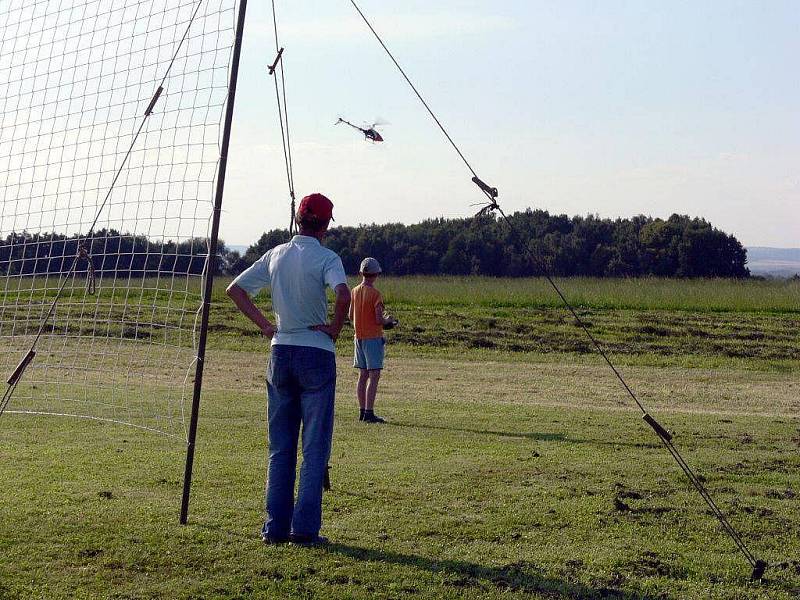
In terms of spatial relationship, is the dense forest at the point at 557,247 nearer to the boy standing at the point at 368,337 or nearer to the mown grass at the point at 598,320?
the mown grass at the point at 598,320

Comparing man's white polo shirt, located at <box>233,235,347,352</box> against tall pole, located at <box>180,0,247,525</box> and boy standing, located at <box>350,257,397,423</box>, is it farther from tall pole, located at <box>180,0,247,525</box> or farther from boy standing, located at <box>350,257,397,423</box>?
boy standing, located at <box>350,257,397,423</box>

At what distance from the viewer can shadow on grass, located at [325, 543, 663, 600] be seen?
6.08 meters

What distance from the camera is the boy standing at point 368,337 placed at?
12750mm

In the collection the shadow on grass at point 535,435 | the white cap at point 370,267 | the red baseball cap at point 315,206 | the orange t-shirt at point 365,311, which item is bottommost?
the shadow on grass at point 535,435

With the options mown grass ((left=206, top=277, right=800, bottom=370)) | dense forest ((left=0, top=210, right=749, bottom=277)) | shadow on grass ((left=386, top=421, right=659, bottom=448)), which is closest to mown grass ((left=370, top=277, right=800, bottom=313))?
mown grass ((left=206, top=277, right=800, bottom=370))

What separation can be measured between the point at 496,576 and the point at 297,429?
5.05ft

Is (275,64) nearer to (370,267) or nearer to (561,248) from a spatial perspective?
(370,267)

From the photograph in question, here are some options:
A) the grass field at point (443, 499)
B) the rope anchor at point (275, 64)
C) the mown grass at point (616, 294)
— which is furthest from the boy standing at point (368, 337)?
the mown grass at point (616, 294)

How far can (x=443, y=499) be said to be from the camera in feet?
27.6

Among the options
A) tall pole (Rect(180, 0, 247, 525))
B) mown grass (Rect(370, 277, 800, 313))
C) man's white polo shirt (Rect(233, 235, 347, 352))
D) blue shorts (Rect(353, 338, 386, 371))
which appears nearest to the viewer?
Result: man's white polo shirt (Rect(233, 235, 347, 352))

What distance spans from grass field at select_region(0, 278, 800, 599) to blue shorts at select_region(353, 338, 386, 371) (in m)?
0.68

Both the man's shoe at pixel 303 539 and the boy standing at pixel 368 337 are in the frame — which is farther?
the boy standing at pixel 368 337

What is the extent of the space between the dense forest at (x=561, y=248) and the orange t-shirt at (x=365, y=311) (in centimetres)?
2611

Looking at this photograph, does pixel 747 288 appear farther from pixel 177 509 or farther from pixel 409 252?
pixel 177 509
